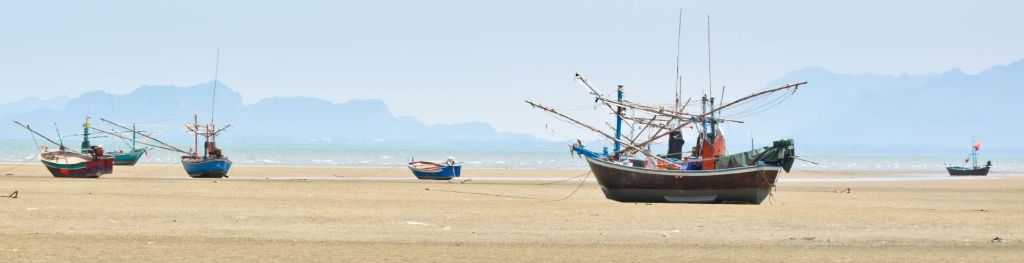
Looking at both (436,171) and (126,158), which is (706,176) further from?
(126,158)

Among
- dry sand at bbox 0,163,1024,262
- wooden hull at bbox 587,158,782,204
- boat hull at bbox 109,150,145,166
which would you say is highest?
boat hull at bbox 109,150,145,166

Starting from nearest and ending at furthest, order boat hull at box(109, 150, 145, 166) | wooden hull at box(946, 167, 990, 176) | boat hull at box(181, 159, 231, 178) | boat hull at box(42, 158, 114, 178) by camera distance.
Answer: boat hull at box(42, 158, 114, 178) < boat hull at box(181, 159, 231, 178) < boat hull at box(109, 150, 145, 166) < wooden hull at box(946, 167, 990, 176)

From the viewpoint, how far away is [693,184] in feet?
102

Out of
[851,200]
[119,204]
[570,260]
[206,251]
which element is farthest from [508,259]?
[851,200]

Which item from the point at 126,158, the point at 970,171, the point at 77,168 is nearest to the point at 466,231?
the point at 77,168

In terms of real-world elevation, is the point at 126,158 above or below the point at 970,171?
above

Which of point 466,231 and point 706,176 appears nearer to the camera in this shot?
point 466,231

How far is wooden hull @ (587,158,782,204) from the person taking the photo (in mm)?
30609

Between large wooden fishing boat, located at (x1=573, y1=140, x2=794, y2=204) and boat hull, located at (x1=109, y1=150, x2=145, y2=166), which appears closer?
large wooden fishing boat, located at (x1=573, y1=140, x2=794, y2=204)

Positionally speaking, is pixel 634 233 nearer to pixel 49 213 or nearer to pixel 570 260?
pixel 570 260

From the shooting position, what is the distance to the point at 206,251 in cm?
1606

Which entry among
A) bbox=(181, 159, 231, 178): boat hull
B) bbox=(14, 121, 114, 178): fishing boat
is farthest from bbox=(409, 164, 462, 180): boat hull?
bbox=(14, 121, 114, 178): fishing boat

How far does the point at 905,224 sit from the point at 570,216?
704cm

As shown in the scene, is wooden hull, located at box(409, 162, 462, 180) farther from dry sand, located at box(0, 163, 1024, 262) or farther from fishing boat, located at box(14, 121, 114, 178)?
dry sand, located at box(0, 163, 1024, 262)
